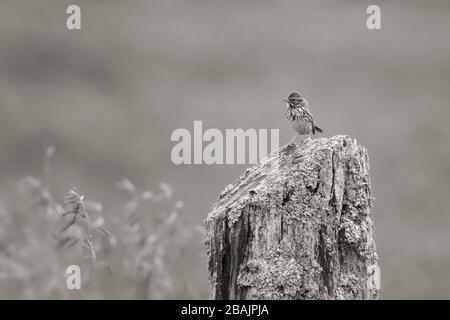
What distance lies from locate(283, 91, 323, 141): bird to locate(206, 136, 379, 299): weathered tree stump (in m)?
3.20

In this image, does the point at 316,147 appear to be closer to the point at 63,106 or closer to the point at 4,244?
the point at 4,244

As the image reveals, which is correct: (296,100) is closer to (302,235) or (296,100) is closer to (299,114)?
(299,114)

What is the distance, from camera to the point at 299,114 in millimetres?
10266

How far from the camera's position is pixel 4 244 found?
29.5ft

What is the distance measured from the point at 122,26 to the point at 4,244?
70.0 ft

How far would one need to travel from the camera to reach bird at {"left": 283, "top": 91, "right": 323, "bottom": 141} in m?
10.2

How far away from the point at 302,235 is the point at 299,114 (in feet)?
12.3
